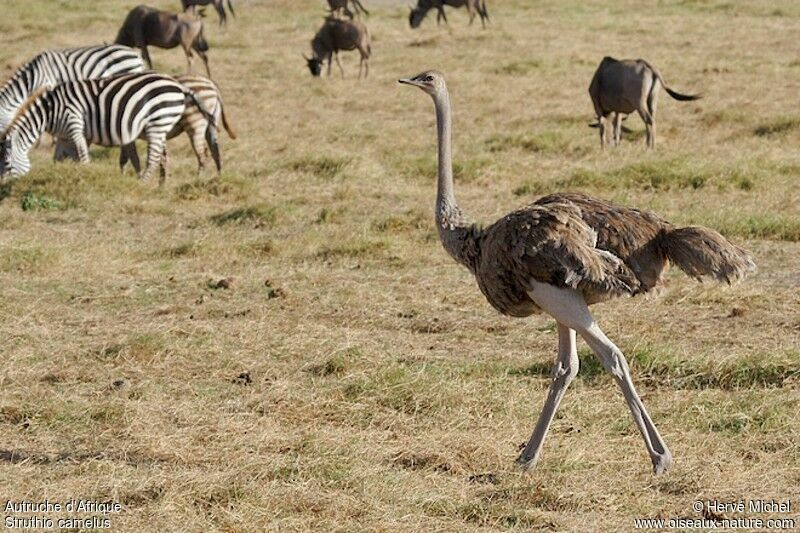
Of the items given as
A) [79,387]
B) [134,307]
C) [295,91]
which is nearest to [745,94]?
[295,91]

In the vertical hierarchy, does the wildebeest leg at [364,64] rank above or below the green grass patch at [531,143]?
below

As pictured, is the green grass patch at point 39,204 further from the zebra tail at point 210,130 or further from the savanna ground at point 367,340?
the zebra tail at point 210,130

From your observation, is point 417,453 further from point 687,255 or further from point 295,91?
point 295,91

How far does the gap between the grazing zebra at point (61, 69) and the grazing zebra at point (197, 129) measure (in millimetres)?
568

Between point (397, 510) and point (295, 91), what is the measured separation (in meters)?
12.6

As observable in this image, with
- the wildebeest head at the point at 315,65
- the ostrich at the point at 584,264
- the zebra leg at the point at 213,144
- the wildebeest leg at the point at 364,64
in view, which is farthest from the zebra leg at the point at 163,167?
the wildebeest head at the point at 315,65

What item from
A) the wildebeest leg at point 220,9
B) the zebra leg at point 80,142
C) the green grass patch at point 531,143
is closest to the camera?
the zebra leg at point 80,142

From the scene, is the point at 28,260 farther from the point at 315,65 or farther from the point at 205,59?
the point at 315,65

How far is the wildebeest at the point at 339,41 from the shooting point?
19.2 metres

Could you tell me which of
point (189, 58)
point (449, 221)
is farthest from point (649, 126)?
point (449, 221)

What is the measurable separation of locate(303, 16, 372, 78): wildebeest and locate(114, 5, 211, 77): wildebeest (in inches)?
59.1

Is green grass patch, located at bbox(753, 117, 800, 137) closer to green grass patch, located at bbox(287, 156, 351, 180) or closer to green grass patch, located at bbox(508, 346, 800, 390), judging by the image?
green grass patch, located at bbox(287, 156, 351, 180)

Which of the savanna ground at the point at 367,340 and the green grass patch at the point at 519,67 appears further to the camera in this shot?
the green grass patch at the point at 519,67

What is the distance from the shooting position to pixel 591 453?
16.5ft
